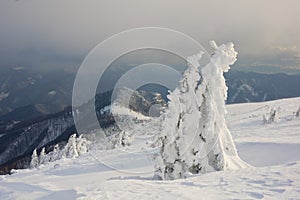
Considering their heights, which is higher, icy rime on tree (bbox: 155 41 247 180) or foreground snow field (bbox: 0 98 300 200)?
icy rime on tree (bbox: 155 41 247 180)

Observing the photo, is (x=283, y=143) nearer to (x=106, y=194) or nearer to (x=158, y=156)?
(x=158, y=156)

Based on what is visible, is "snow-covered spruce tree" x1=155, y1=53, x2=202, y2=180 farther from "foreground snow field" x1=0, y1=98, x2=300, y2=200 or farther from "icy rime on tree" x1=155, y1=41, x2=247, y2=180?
"foreground snow field" x1=0, y1=98, x2=300, y2=200

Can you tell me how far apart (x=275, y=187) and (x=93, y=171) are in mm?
16696

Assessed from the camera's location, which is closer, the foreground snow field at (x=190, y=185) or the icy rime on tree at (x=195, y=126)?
the foreground snow field at (x=190, y=185)

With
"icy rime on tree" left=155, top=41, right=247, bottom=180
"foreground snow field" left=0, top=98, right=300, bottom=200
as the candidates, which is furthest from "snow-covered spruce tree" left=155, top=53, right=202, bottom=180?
"foreground snow field" left=0, top=98, right=300, bottom=200

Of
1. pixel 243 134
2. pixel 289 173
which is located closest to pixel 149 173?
pixel 289 173

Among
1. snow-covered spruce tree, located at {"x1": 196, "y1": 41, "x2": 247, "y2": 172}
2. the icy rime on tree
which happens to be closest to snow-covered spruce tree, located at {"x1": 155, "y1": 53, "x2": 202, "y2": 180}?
the icy rime on tree

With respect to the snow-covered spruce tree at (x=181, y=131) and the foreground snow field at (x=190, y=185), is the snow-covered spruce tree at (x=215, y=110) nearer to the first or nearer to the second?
Answer: the snow-covered spruce tree at (x=181, y=131)

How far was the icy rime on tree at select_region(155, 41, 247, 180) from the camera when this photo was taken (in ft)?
64.5

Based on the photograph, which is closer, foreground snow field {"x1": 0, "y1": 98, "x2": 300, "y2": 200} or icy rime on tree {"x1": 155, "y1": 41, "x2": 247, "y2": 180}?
foreground snow field {"x1": 0, "y1": 98, "x2": 300, "y2": 200}

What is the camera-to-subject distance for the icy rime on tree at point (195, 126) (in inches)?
774

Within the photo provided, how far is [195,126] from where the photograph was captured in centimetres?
2016

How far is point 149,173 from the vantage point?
2392 centimetres

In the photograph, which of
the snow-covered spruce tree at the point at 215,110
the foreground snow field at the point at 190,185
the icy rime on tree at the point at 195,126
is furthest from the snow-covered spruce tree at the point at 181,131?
the foreground snow field at the point at 190,185
